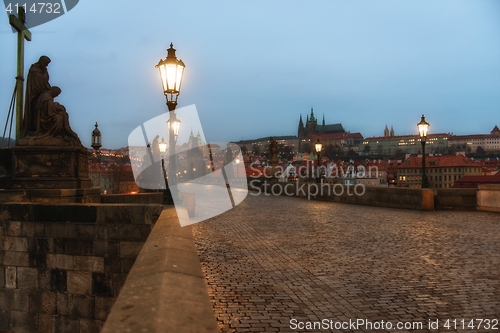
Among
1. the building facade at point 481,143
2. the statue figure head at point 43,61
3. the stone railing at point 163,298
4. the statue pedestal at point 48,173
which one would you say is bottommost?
the stone railing at point 163,298

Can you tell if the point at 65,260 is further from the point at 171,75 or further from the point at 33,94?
the point at 33,94

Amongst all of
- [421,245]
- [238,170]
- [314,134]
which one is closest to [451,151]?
[314,134]

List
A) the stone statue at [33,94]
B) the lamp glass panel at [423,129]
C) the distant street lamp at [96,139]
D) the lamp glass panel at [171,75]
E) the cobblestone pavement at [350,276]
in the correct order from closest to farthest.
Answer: the cobblestone pavement at [350,276] → the lamp glass panel at [171,75] → the stone statue at [33,94] → the lamp glass panel at [423,129] → the distant street lamp at [96,139]

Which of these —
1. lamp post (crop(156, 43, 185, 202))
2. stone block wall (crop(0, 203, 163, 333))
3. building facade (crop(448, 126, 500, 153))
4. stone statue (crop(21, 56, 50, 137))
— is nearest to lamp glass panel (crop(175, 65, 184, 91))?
lamp post (crop(156, 43, 185, 202))

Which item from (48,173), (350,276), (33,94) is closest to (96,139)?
(33,94)

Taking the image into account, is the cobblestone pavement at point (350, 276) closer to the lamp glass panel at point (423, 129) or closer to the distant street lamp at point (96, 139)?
the lamp glass panel at point (423, 129)

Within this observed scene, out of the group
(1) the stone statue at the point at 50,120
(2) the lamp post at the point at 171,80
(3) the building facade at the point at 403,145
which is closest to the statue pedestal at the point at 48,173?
(1) the stone statue at the point at 50,120

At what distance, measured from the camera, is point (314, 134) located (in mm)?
190125

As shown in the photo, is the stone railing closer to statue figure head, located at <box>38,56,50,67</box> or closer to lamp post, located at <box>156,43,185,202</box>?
lamp post, located at <box>156,43,185,202</box>

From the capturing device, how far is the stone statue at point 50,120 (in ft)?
34.0

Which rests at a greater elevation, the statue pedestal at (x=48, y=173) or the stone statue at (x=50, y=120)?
the stone statue at (x=50, y=120)

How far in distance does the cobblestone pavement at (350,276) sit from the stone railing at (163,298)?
50cm

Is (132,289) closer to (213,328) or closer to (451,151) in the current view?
(213,328)

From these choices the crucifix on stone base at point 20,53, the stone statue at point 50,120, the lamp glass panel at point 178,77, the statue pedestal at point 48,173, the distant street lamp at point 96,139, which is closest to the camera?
the lamp glass panel at point 178,77
